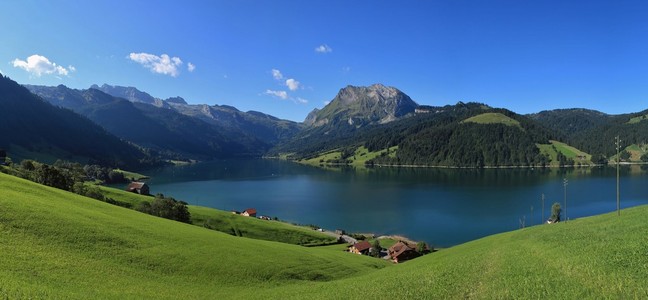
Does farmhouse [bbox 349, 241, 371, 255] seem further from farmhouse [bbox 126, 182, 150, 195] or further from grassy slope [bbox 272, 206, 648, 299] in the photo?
farmhouse [bbox 126, 182, 150, 195]

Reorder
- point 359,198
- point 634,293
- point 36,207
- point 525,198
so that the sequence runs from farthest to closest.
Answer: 1. point 359,198
2. point 525,198
3. point 36,207
4. point 634,293

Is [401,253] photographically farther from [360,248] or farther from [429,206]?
[429,206]

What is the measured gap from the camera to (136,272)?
28531mm

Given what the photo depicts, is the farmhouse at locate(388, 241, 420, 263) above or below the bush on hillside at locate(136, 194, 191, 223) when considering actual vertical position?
below

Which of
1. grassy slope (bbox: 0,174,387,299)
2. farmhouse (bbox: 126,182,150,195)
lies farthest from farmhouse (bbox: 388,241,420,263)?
farmhouse (bbox: 126,182,150,195)

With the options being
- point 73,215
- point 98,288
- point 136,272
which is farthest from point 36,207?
point 98,288

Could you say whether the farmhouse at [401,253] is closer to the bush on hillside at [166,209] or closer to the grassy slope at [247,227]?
the grassy slope at [247,227]

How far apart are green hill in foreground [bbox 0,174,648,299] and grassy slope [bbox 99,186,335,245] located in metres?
44.6

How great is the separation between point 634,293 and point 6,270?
111ft

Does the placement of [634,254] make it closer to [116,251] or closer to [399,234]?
[116,251]

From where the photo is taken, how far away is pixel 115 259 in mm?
29531

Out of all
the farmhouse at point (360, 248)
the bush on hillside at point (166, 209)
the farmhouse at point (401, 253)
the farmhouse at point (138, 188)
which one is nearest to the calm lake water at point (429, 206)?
the farmhouse at point (401, 253)

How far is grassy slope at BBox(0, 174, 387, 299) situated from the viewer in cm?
2353

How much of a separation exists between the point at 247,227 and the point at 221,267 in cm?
5544
